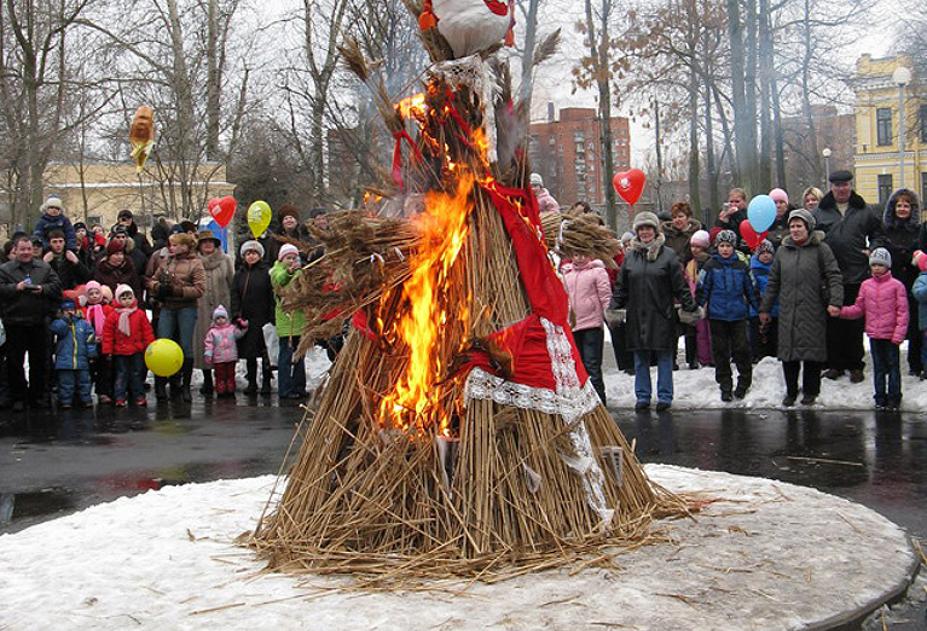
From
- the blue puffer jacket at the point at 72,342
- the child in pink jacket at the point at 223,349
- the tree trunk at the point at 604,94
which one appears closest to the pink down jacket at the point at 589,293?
the child in pink jacket at the point at 223,349

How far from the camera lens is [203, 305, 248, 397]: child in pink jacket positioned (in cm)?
1410

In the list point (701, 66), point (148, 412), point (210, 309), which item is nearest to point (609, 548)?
point (148, 412)

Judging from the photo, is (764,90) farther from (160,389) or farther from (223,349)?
(160,389)

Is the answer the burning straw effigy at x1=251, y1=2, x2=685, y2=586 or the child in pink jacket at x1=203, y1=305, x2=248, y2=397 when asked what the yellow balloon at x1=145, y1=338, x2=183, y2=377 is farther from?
the burning straw effigy at x1=251, y1=2, x2=685, y2=586

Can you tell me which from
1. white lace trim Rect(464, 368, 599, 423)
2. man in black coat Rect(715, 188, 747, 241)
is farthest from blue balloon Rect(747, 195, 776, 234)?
white lace trim Rect(464, 368, 599, 423)

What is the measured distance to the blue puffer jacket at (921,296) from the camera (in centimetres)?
1136

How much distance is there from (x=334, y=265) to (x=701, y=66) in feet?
77.7

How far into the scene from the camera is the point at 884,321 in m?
11.1

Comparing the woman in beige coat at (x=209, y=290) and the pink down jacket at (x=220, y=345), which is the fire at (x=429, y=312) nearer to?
the pink down jacket at (x=220, y=345)

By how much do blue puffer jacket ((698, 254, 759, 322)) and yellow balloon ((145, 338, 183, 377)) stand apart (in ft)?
20.8

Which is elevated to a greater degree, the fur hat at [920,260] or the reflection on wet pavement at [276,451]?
the fur hat at [920,260]

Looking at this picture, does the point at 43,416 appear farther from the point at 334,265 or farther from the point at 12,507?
the point at 334,265

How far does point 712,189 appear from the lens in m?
33.5

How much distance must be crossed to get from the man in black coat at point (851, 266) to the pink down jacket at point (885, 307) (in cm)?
78
